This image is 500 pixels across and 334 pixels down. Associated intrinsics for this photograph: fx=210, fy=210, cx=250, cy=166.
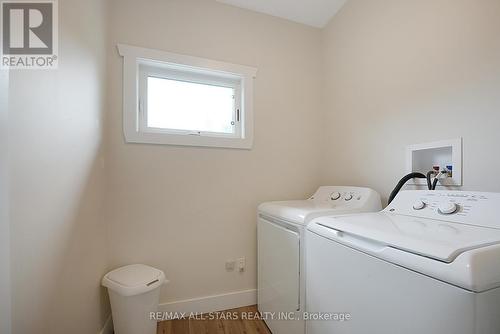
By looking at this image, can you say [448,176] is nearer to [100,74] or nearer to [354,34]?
[354,34]

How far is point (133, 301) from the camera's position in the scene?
119cm

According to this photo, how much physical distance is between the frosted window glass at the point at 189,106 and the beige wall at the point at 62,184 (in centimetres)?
40

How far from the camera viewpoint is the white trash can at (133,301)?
1186 mm

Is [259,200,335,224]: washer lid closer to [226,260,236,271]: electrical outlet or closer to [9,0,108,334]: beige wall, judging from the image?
[226,260,236,271]: electrical outlet

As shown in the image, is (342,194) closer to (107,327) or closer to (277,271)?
(277,271)

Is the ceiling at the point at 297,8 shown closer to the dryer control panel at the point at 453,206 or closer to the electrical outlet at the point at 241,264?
the dryer control panel at the point at 453,206

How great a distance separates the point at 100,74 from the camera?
1.35 m

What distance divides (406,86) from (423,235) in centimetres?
107

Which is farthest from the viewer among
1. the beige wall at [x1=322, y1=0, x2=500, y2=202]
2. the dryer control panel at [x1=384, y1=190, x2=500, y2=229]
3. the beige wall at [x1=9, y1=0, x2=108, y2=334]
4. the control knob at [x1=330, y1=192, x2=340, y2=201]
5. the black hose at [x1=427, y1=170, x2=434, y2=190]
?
the control knob at [x1=330, y1=192, x2=340, y2=201]

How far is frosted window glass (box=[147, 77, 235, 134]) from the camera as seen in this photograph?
67.4 inches

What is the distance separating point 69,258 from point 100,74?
1.10 metres

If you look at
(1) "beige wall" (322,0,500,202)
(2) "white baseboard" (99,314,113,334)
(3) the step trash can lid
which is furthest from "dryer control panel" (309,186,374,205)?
(2) "white baseboard" (99,314,113,334)

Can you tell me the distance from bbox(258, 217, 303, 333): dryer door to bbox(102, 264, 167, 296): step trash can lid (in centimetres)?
72

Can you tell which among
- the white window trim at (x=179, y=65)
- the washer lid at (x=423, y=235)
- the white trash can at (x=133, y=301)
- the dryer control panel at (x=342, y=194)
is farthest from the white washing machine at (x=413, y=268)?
the white window trim at (x=179, y=65)
